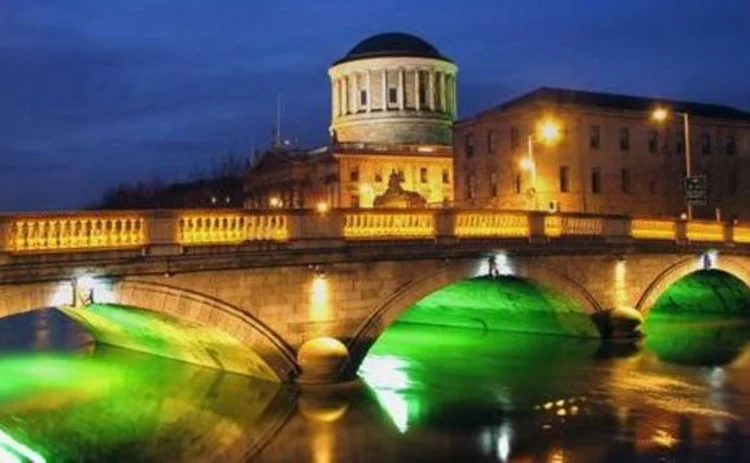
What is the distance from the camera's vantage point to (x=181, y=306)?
67.6 feet

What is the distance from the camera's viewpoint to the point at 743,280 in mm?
37781

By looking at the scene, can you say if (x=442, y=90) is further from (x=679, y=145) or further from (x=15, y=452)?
(x=15, y=452)

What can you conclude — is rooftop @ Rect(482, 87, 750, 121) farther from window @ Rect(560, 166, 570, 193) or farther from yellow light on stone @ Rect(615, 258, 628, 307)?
yellow light on stone @ Rect(615, 258, 628, 307)

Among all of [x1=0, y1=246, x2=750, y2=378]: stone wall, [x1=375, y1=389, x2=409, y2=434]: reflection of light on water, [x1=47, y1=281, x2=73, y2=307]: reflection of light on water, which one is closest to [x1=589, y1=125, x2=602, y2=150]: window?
[x1=0, y1=246, x2=750, y2=378]: stone wall

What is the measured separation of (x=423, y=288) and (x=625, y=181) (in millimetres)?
47722

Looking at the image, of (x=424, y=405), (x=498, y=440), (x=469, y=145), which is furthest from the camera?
(x=469, y=145)

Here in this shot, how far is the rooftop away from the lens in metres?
70.6

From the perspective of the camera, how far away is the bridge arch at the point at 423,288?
2412cm

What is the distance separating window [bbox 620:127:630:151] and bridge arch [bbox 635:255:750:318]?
33.1 m

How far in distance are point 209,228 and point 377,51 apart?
3523 inches

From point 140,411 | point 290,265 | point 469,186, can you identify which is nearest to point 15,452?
point 140,411

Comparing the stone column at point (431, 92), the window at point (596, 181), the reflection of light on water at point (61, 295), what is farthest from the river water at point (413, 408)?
the stone column at point (431, 92)

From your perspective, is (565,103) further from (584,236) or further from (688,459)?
(688,459)

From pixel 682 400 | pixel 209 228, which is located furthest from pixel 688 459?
pixel 209 228
